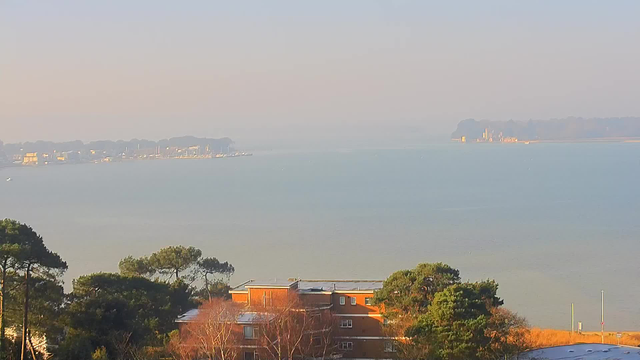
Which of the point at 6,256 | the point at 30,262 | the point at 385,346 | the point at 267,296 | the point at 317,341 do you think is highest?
the point at 6,256

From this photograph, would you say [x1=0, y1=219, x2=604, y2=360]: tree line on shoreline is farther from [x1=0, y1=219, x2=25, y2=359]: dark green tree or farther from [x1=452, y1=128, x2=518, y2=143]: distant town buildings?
[x1=452, y1=128, x2=518, y2=143]: distant town buildings

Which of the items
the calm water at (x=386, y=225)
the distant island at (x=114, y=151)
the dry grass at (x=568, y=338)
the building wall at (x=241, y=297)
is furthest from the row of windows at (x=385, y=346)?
the distant island at (x=114, y=151)

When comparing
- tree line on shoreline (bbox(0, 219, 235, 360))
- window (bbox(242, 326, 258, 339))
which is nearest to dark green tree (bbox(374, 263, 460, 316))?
window (bbox(242, 326, 258, 339))

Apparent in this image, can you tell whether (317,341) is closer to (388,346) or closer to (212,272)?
(388,346)

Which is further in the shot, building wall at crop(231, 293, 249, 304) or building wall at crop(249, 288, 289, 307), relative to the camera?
building wall at crop(231, 293, 249, 304)

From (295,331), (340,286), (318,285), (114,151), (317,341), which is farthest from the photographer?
(114,151)

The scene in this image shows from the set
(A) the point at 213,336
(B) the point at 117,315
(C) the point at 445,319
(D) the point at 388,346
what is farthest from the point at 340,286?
(B) the point at 117,315
